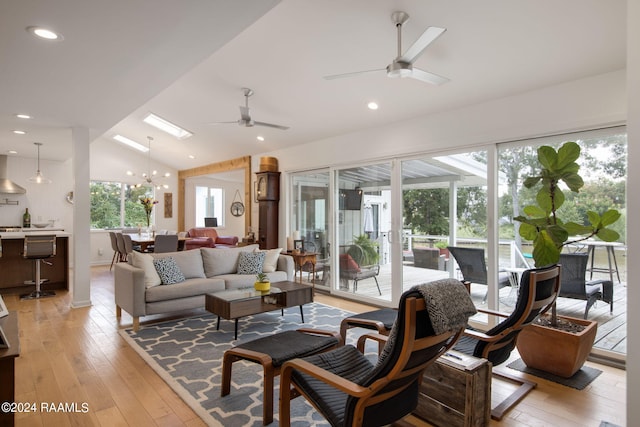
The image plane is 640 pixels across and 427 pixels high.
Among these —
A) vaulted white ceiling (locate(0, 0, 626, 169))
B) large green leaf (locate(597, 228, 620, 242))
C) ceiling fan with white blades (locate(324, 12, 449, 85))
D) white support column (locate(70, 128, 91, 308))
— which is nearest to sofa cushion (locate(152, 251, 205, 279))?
white support column (locate(70, 128, 91, 308))

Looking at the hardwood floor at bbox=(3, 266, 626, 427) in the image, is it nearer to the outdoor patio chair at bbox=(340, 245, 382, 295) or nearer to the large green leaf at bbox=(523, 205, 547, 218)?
the large green leaf at bbox=(523, 205, 547, 218)

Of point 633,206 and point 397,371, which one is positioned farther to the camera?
point 633,206

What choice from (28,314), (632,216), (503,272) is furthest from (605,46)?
(28,314)

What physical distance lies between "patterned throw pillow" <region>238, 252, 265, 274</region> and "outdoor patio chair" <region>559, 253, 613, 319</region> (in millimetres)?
3592

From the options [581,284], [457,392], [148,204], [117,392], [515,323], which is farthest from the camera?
[148,204]

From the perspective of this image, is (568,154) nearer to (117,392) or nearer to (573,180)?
(573,180)

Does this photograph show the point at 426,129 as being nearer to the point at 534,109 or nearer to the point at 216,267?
the point at 534,109

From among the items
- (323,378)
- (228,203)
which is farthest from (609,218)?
(228,203)

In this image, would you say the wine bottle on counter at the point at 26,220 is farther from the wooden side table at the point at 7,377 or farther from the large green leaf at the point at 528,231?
the large green leaf at the point at 528,231

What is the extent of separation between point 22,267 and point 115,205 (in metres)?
3.80

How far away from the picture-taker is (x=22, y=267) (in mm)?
5805

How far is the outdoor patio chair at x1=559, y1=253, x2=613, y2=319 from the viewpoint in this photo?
3.39m

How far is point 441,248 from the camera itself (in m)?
4.61

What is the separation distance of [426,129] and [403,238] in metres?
1.48
